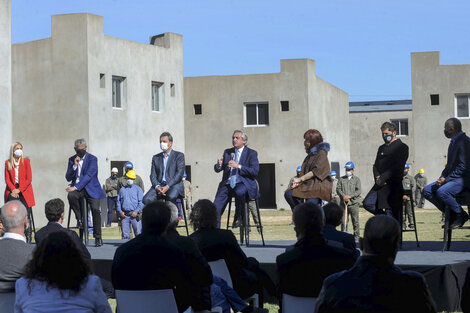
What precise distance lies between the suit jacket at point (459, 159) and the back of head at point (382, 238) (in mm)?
5538

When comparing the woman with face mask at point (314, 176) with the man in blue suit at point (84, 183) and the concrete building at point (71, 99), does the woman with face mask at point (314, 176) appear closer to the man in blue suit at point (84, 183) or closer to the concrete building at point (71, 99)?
the man in blue suit at point (84, 183)

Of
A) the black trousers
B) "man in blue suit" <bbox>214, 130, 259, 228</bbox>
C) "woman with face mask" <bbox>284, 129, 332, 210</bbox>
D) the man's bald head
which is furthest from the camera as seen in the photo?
the black trousers

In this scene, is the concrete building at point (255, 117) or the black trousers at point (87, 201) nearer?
the black trousers at point (87, 201)

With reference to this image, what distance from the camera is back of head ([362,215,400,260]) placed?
12.6 feet

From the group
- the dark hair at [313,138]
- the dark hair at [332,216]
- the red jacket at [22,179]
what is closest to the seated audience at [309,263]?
the dark hair at [332,216]

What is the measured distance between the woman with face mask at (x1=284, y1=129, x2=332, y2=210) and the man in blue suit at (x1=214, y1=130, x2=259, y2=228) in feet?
4.28

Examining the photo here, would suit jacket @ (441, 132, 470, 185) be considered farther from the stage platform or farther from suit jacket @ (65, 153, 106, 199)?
suit jacket @ (65, 153, 106, 199)

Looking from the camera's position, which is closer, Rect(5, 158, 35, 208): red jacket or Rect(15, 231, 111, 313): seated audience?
Rect(15, 231, 111, 313): seated audience

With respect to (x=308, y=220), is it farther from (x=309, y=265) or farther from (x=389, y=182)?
(x=389, y=182)

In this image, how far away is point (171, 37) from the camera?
30.6m

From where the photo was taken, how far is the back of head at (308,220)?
17.5ft

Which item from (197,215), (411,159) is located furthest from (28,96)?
(411,159)

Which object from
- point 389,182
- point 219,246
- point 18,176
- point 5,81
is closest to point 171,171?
point 18,176

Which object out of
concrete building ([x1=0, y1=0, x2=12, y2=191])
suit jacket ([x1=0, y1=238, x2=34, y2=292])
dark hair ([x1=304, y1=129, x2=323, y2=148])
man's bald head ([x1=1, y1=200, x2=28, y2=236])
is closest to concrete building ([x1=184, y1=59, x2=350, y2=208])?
concrete building ([x1=0, y1=0, x2=12, y2=191])
